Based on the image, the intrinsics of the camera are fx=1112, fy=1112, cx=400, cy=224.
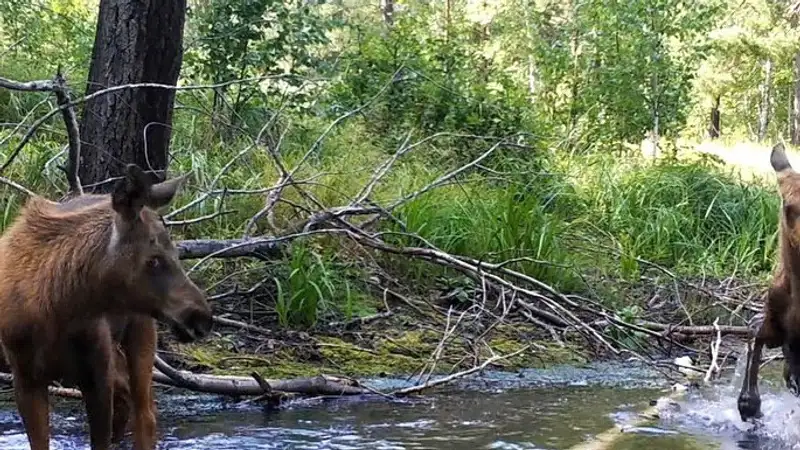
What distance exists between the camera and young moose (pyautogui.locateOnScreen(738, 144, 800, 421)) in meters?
5.66

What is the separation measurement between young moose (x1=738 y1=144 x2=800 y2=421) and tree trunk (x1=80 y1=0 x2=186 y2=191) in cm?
419

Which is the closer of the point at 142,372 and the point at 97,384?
the point at 97,384

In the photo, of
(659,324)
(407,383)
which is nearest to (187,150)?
(407,383)

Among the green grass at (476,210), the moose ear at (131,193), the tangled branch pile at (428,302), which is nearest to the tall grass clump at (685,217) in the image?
the green grass at (476,210)

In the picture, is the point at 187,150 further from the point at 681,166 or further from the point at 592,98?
the point at 592,98

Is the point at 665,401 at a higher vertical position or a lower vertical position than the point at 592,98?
lower

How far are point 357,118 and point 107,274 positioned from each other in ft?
30.6

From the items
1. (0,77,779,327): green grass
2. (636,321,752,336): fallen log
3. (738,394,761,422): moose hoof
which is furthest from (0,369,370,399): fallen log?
(636,321,752,336): fallen log

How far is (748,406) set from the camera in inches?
260

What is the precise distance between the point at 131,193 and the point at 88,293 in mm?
654

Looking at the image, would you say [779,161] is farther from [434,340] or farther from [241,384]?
[241,384]

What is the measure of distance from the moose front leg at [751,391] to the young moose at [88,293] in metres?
3.49

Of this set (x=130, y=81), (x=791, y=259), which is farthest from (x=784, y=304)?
(x=130, y=81)

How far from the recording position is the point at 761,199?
1242cm
